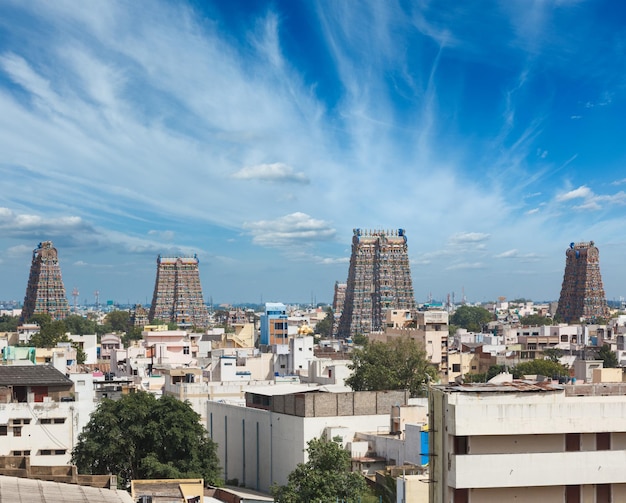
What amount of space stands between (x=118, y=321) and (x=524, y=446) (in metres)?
142

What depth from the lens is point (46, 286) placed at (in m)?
131

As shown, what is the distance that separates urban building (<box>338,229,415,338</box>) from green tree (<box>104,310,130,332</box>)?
41.4 meters

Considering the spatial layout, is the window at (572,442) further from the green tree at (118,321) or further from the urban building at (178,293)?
the green tree at (118,321)

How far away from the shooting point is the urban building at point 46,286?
131m

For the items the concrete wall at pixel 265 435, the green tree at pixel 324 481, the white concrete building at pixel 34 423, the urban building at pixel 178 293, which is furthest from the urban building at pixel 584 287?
the green tree at pixel 324 481

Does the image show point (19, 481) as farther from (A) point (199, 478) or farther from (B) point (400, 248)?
(B) point (400, 248)

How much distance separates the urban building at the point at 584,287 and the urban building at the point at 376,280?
28.8m

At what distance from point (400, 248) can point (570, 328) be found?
37903 millimetres

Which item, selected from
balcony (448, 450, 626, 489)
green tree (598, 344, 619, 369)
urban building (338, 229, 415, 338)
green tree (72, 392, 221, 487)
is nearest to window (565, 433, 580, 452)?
balcony (448, 450, 626, 489)

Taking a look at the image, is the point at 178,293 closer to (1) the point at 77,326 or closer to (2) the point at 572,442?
(1) the point at 77,326

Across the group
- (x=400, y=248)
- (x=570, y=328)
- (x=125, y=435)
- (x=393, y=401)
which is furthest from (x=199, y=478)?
(x=400, y=248)

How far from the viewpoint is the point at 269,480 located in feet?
104

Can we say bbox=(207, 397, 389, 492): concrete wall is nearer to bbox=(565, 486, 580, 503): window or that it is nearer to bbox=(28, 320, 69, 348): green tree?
bbox=(565, 486, 580, 503): window

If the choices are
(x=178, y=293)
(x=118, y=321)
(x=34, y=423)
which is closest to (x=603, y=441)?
(x=34, y=423)
